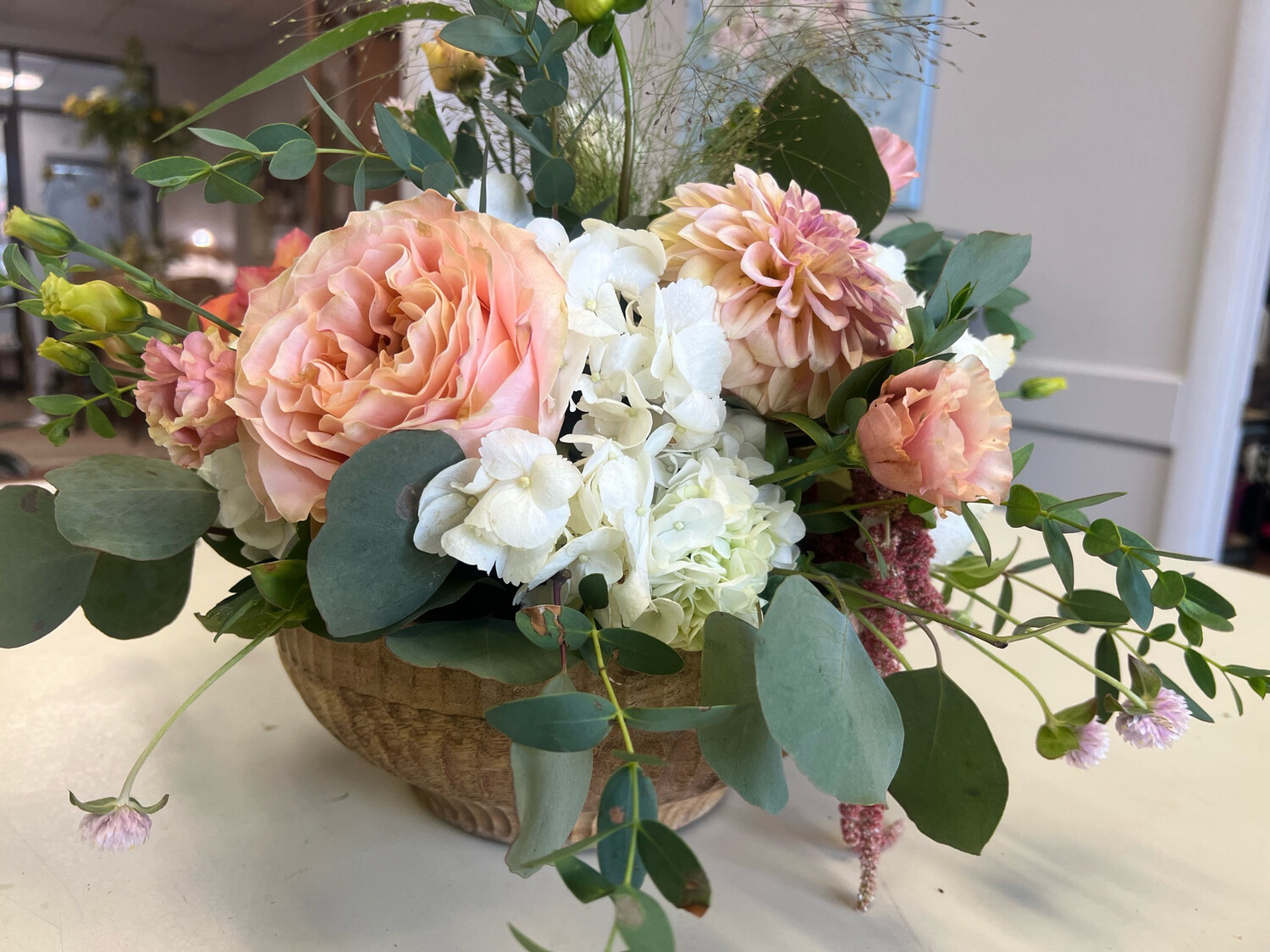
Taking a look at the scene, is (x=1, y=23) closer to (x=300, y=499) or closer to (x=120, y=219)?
(x=120, y=219)

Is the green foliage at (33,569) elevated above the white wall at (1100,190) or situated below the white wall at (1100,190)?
below

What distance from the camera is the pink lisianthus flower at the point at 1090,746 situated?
338 millimetres

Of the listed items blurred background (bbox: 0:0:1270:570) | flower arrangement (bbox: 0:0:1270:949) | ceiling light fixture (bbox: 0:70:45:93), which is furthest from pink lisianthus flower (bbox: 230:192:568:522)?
ceiling light fixture (bbox: 0:70:45:93)

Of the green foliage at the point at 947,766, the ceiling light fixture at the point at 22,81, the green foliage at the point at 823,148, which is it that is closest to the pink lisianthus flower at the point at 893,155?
the green foliage at the point at 823,148

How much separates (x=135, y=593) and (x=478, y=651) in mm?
178

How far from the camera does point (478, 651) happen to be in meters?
0.29

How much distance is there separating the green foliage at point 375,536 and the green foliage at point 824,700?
11cm

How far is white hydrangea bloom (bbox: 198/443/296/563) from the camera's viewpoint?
0.33m

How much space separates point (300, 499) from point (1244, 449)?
2.44 m

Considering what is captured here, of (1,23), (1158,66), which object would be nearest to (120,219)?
(1,23)

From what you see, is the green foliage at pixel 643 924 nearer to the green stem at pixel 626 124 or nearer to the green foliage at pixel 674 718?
the green foliage at pixel 674 718

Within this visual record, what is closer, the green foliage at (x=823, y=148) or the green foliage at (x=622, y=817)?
the green foliage at (x=622, y=817)

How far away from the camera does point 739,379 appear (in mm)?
334

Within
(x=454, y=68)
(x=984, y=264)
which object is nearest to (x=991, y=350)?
(x=984, y=264)
